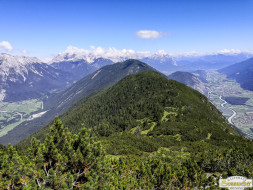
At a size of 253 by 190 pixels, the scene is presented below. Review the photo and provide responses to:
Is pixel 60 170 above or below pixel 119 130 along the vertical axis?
above

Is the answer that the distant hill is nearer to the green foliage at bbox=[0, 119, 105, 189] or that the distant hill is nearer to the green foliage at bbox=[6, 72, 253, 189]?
the green foliage at bbox=[6, 72, 253, 189]

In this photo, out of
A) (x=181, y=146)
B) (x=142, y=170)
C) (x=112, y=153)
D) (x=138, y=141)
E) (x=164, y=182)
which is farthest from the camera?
(x=138, y=141)

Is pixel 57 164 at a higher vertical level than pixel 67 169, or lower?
higher

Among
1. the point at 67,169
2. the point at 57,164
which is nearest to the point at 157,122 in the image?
the point at 67,169

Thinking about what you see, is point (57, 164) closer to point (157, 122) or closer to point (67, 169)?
point (67, 169)

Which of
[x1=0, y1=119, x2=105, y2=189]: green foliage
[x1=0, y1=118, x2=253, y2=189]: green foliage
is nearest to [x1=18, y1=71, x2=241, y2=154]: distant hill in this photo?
[x1=0, y1=118, x2=253, y2=189]: green foliage

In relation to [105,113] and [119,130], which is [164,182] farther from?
[105,113]

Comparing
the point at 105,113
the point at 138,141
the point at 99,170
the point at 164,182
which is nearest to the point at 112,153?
the point at 138,141

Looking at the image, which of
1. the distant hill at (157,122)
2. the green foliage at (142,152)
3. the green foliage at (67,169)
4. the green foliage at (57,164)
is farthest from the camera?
the distant hill at (157,122)

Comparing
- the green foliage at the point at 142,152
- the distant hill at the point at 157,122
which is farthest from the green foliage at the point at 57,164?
the distant hill at the point at 157,122

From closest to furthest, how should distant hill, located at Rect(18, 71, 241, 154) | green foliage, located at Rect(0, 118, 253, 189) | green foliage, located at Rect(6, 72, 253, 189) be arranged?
green foliage, located at Rect(0, 118, 253, 189) < green foliage, located at Rect(6, 72, 253, 189) < distant hill, located at Rect(18, 71, 241, 154)

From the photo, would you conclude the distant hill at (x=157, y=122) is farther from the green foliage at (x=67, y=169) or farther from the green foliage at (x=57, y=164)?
the green foliage at (x=57, y=164)
